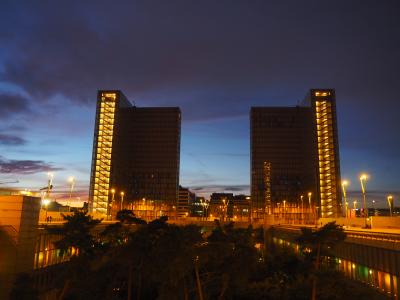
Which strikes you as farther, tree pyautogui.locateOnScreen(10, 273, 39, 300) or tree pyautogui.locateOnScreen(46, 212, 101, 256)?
tree pyautogui.locateOnScreen(46, 212, 101, 256)

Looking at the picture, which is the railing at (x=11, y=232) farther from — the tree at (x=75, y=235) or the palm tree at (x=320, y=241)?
the palm tree at (x=320, y=241)

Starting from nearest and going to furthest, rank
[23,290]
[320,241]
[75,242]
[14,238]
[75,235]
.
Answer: [23,290] → [14,238] → [75,242] → [75,235] → [320,241]

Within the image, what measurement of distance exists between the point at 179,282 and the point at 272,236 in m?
78.0

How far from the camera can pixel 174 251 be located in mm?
29422

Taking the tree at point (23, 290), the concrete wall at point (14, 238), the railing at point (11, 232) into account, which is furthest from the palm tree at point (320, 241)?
the railing at point (11, 232)

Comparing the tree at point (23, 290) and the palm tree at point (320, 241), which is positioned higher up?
the palm tree at point (320, 241)

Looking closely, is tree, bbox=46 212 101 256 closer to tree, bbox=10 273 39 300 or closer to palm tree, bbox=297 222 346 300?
tree, bbox=10 273 39 300

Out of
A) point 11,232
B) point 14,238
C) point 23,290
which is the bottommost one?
point 23,290

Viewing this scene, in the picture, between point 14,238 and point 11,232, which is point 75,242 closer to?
point 14,238

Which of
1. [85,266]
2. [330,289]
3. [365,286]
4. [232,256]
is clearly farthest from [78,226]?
[365,286]

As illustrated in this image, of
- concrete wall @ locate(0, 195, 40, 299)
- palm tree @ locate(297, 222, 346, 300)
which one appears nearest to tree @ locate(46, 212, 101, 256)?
concrete wall @ locate(0, 195, 40, 299)

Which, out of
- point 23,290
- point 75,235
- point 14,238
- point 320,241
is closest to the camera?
point 23,290

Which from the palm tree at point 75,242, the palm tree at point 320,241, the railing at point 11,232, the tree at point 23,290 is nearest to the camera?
the tree at point 23,290

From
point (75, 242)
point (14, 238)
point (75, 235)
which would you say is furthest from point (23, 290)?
point (75, 235)
